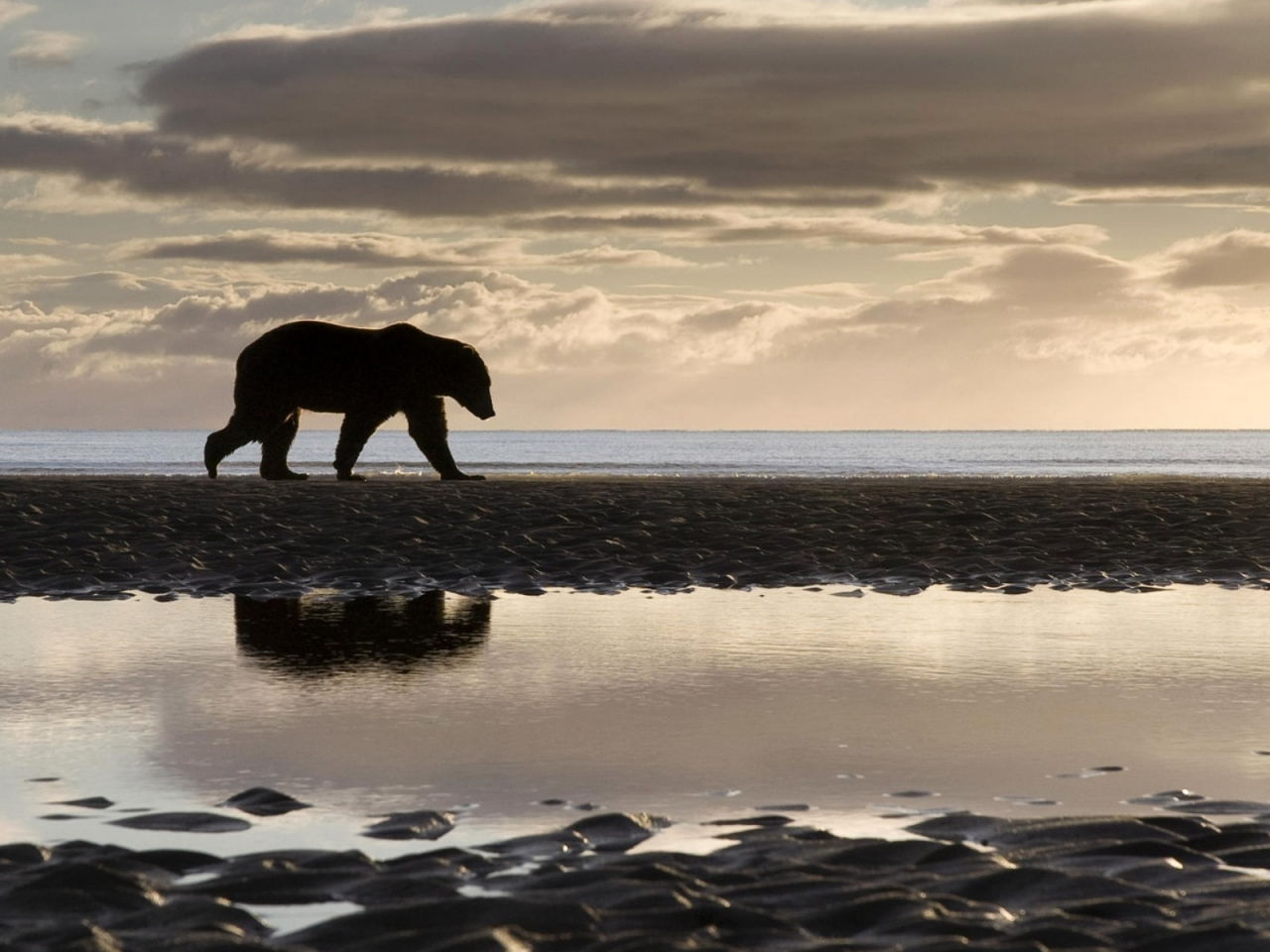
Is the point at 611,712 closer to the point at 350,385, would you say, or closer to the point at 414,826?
the point at 414,826

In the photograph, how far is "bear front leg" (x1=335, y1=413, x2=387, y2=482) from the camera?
27.3 metres

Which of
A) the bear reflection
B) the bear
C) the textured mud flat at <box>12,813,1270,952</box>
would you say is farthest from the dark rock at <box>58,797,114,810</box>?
the bear

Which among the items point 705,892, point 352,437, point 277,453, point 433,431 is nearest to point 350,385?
point 352,437

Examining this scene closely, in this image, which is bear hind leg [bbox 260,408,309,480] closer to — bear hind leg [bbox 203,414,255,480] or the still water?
bear hind leg [bbox 203,414,255,480]

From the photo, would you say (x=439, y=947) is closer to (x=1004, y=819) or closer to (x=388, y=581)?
(x=1004, y=819)

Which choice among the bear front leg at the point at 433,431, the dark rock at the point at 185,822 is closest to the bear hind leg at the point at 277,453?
the bear front leg at the point at 433,431

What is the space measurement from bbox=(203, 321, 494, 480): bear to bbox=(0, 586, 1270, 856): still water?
14760 mm

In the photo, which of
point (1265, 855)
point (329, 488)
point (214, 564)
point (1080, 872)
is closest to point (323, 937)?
point (1080, 872)

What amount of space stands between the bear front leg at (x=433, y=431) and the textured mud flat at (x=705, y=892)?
2269 cm

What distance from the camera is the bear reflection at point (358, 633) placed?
9.62 meters

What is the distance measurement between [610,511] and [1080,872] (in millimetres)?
15076

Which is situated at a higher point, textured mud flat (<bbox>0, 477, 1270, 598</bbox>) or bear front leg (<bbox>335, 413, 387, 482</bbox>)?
bear front leg (<bbox>335, 413, 387, 482</bbox>)

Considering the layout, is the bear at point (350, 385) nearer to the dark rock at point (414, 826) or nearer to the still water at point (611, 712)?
the still water at point (611, 712)

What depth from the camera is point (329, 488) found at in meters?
23.3
